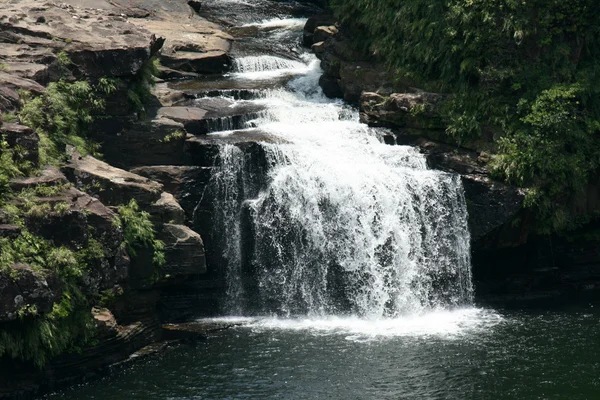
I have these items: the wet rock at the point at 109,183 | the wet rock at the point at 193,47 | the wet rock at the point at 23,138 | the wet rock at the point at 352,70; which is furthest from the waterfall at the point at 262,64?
the wet rock at the point at 23,138

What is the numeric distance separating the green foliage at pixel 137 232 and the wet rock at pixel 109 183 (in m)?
0.30

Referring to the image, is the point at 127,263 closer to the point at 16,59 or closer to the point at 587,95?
the point at 16,59

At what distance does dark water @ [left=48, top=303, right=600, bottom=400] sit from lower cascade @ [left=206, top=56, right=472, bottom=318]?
116cm

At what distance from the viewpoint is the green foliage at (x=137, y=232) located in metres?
27.5

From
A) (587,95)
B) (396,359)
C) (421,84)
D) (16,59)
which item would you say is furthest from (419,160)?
(16,59)

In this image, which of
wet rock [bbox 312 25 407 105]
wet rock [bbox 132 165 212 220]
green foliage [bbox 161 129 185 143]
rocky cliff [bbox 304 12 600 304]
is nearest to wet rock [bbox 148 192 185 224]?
wet rock [bbox 132 165 212 220]

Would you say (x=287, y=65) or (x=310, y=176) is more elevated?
(x=287, y=65)

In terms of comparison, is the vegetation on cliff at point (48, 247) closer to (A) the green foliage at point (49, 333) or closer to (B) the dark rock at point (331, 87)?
(A) the green foliage at point (49, 333)

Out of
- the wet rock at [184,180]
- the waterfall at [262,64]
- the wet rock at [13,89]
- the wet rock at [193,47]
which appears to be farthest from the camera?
the waterfall at [262,64]

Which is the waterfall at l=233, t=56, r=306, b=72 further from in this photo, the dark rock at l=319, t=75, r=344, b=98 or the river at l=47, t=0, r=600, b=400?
the river at l=47, t=0, r=600, b=400

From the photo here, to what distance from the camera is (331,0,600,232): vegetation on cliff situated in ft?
101

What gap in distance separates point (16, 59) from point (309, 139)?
9.11 m

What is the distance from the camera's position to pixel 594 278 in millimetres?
32375

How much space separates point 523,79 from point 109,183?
1342cm
